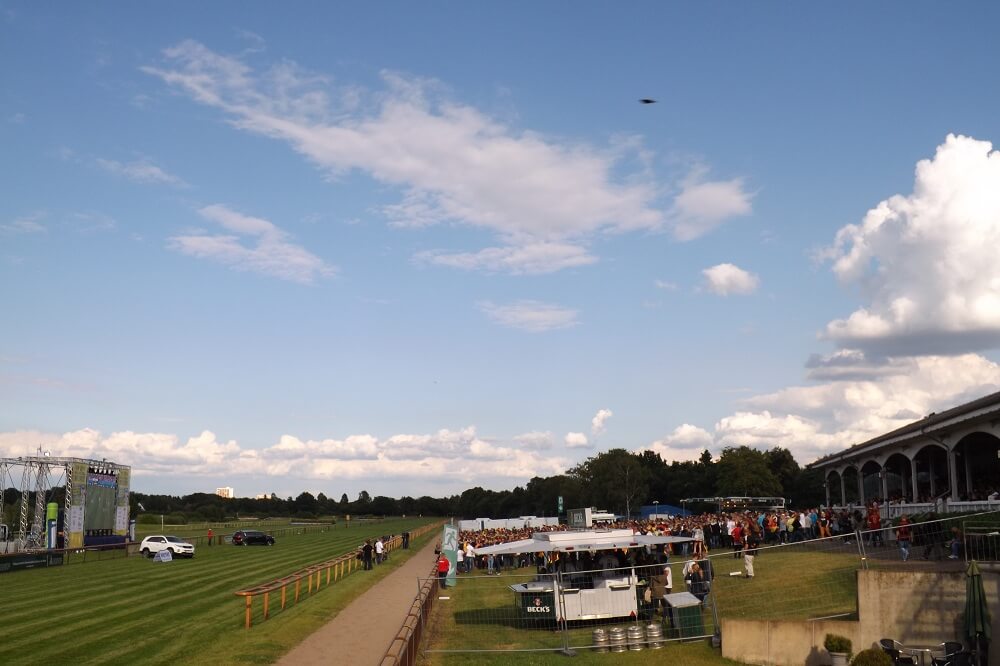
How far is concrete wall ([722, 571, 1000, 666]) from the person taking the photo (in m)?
14.8

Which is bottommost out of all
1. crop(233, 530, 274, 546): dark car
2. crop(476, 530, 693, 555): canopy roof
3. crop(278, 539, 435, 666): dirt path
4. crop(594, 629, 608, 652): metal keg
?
crop(233, 530, 274, 546): dark car

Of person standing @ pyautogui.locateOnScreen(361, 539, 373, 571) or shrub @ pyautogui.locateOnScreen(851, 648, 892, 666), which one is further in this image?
person standing @ pyautogui.locateOnScreen(361, 539, 373, 571)

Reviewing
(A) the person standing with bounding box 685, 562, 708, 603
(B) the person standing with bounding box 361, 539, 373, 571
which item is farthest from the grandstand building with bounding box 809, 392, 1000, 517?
(B) the person standing with bounding box 361, 539, 373, 571

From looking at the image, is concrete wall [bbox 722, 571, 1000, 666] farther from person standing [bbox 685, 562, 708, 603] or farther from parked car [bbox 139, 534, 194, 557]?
parked car [bbox 139, 534, 194, 557]

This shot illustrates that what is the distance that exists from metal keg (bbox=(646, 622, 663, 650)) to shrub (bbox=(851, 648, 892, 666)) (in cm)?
423

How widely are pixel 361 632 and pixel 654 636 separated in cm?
698

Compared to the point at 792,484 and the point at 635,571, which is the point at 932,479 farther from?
the point at 792,484

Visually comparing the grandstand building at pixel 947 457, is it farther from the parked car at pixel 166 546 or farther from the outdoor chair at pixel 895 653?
the parked car at pixel 166 546

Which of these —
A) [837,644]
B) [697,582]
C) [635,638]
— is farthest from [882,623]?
[697,582]

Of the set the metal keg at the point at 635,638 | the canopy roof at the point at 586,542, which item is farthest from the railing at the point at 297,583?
the metal keg at the point at 635,638

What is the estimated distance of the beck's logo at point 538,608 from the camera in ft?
63.5

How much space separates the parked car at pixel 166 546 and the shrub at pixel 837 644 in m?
40.9

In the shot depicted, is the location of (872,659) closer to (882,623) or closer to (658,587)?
(882,623)

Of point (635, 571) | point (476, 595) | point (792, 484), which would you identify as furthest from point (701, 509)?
point (635, 571)
